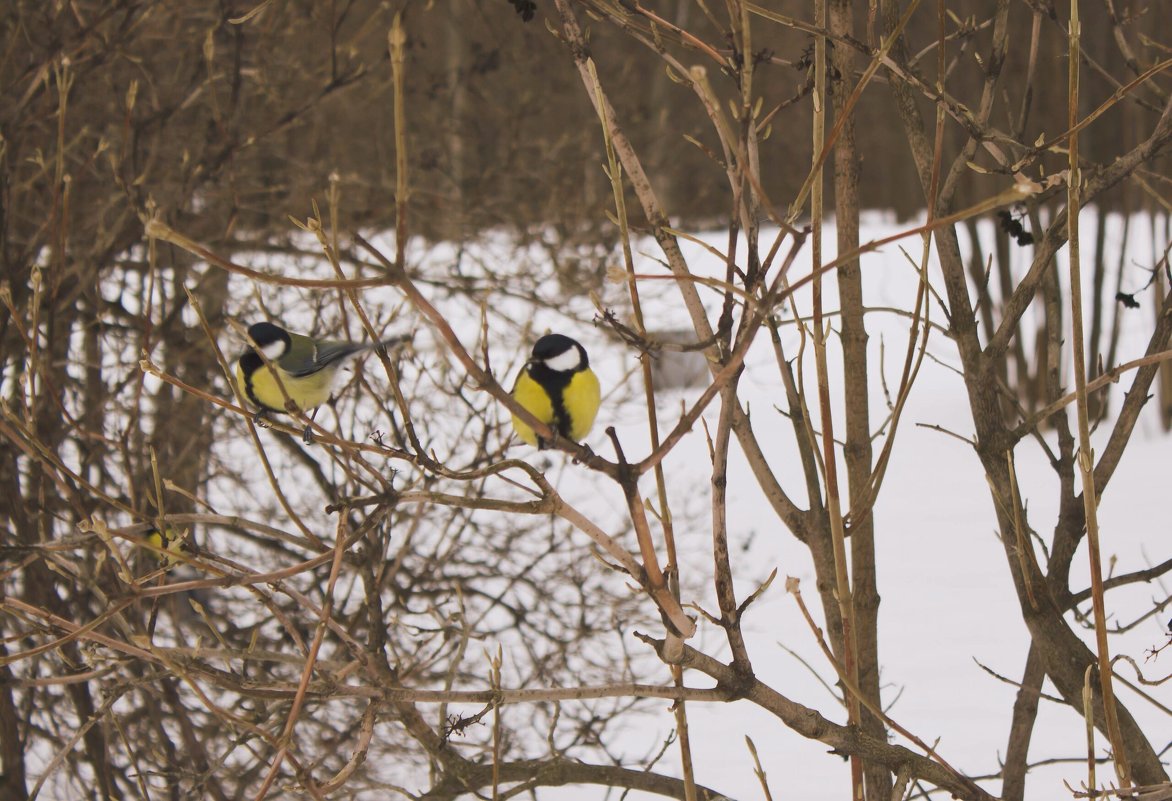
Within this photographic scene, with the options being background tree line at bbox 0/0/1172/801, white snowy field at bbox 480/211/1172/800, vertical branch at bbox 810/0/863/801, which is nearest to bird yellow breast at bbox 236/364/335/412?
background tree line at bbox 0/0/1172/801

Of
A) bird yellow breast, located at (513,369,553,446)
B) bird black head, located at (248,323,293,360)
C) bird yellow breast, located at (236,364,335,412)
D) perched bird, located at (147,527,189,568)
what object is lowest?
perched bird, located at (147,527,189,568)

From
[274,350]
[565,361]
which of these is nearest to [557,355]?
[565,361]

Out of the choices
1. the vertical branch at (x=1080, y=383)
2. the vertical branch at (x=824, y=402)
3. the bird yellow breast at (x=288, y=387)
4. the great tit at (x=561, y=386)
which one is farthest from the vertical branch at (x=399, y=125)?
the bird yellow breast at (x=288, y=387)

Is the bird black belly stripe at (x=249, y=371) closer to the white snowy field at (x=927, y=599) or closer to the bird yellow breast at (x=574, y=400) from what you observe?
the bird yellow breast at (x=574, y=400)

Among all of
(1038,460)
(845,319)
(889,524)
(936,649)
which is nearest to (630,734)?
(936,649)

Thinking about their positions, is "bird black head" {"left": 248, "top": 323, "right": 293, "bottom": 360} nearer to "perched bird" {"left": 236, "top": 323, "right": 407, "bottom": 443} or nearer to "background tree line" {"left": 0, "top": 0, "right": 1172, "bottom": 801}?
"perched bird" {"left": 236, "top": 323, "right": 407, "bottom": 443}

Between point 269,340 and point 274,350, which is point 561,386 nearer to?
point 269,340

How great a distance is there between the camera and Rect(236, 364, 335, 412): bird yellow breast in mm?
2785

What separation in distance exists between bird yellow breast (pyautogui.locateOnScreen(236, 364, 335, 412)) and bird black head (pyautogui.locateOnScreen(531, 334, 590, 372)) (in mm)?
960

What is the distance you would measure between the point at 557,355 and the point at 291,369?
122cm

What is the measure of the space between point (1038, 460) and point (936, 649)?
9.41 feet

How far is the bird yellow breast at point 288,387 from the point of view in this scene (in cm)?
279

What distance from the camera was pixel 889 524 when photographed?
623 cm

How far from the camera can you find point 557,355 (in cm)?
200
